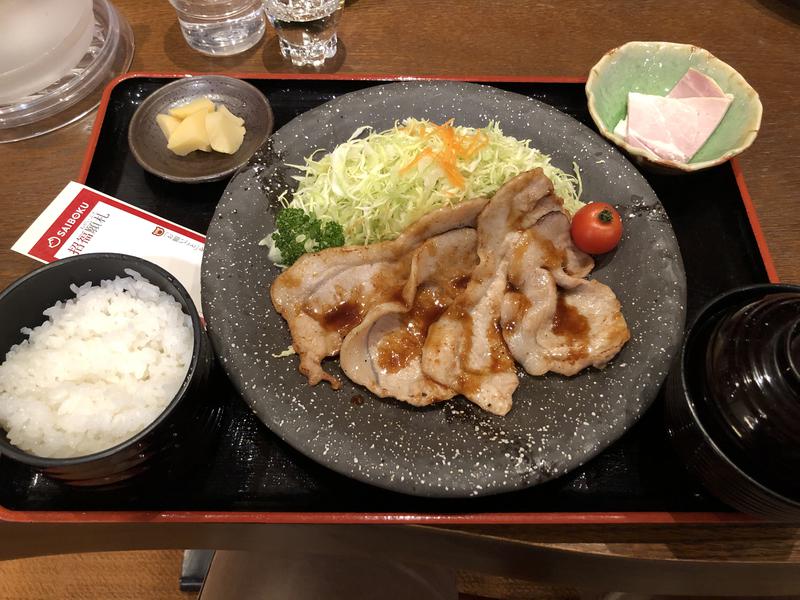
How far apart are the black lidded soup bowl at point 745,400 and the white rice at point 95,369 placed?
1.53 metres

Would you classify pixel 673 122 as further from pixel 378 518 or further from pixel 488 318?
pixel 378 518

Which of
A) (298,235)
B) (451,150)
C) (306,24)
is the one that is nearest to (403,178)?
(451,150)

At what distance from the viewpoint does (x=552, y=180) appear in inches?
92.5

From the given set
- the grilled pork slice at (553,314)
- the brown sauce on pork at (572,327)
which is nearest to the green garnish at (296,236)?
the grilled pork slice at (553,314)

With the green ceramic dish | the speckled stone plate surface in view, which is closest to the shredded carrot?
the speckled stone plate surface

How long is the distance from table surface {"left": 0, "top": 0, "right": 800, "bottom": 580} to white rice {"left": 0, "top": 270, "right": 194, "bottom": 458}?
2.87 ft

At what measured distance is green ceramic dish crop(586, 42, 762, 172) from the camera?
2.40 metres

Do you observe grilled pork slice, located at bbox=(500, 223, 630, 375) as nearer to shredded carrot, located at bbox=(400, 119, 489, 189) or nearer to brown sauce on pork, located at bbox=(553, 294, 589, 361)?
brown sauce on pork, located at bbox=(553, 294, 589, 361)

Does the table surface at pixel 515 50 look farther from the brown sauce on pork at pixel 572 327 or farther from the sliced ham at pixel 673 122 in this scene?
the brown sauce on pork at pixel 572 327

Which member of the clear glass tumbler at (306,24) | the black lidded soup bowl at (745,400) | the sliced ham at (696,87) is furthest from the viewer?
the clear glass tumbler at (306,24)

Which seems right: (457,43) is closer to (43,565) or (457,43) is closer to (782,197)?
(782,197)

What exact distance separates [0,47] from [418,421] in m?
2.45

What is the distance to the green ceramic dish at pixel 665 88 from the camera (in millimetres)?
2398

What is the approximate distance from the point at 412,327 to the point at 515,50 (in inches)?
70.3
